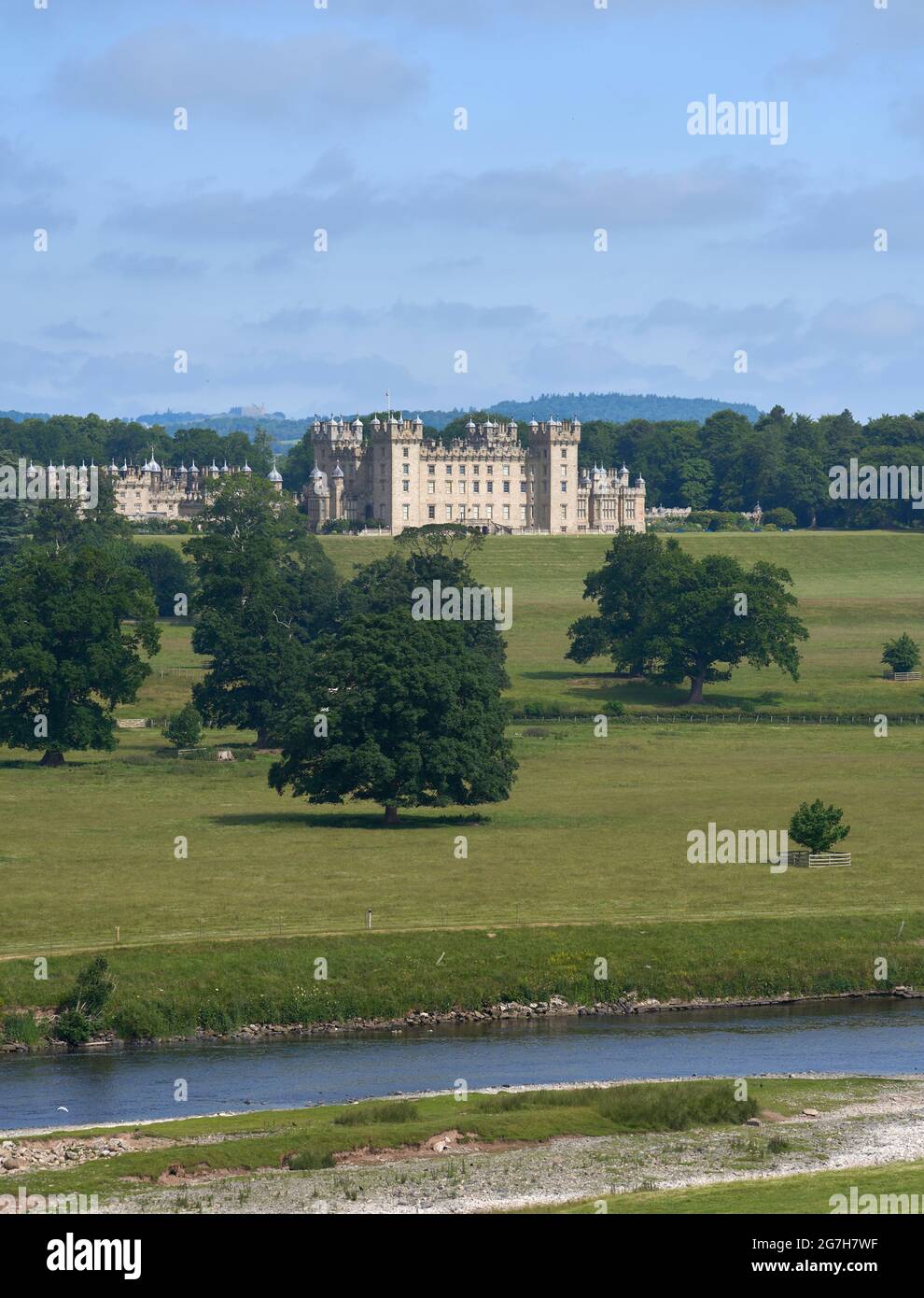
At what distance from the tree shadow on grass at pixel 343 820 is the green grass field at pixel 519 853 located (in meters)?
→ 0.18

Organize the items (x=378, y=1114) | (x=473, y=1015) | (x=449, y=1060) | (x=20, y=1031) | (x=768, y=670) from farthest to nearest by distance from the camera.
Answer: (x=768, y=670), (x=473, y=1015), (x=20, y=1031), (x=449, y=1060), (x=378, y=1114)

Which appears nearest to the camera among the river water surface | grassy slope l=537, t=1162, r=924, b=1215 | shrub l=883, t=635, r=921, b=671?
grassy slope l=537, t=1162, r=924, b=1215

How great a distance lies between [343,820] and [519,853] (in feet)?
35.4

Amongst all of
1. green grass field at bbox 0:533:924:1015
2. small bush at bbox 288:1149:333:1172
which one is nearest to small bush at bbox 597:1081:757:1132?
small bush at bbox 288:1149:333:1172

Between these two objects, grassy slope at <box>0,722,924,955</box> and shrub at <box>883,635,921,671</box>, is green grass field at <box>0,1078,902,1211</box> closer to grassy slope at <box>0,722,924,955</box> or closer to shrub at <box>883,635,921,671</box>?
grassy slope at <box>0,722,924,955</box>

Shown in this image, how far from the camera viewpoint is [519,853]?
243 feet

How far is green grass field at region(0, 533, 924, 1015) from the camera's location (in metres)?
60.8

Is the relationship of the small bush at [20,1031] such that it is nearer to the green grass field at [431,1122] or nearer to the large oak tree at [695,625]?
the green grass field at [431,1122]

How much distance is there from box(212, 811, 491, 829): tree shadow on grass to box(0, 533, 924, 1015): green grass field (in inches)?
7.1

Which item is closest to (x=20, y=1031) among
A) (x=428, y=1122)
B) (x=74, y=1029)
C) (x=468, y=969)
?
(x=74, y=1029)

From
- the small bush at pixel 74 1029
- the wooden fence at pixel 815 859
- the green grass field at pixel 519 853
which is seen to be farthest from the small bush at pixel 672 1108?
the wooden fence at pixel 815 859

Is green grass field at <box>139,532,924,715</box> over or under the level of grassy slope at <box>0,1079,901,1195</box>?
over

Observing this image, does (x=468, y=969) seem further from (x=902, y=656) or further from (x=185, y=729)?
(x=902, y=656)
